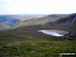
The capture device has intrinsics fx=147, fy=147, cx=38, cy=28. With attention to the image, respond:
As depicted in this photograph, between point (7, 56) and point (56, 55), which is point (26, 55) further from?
point (56, 55)

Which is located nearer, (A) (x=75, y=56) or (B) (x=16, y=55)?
(A) (x=75, y=56)

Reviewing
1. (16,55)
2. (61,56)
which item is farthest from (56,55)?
(16,55)

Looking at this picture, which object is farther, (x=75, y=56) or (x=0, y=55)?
(x=0, y=55)

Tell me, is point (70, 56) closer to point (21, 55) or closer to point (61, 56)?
point (61, 56)

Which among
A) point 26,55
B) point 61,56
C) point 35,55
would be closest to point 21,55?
point 26,55

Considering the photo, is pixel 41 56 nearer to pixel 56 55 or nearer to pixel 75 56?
pixel 56 55

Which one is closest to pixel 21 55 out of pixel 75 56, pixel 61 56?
pixel 61 56
